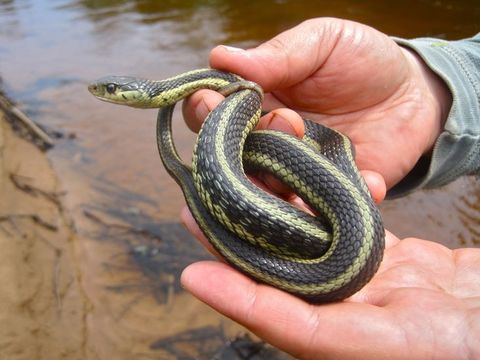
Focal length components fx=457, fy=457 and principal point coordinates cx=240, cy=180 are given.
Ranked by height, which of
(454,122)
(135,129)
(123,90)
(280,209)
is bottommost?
(135,129)

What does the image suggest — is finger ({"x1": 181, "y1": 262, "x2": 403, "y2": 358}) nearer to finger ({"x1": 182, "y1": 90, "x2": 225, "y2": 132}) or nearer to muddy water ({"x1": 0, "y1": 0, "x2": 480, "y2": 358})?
finger ({"x1": 182, "y1": 90, "x2": 225, "y2": 132})

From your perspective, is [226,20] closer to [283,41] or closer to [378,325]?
[283,41]

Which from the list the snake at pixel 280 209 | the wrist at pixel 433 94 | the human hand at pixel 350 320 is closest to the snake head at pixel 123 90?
the snake at pixel 280 209

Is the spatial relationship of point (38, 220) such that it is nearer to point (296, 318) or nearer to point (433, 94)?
point (296, 318)

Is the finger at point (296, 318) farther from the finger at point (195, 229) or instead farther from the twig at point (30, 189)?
the twig at point (30, 189)

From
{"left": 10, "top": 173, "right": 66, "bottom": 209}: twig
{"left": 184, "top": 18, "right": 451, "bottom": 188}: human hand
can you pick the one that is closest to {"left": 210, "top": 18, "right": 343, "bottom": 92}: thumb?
{"left": 184, "top": 18, "right": 451, "bottom": 188}: human hand

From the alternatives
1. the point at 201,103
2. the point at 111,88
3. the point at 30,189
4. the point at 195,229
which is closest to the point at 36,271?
the point at 30,189
